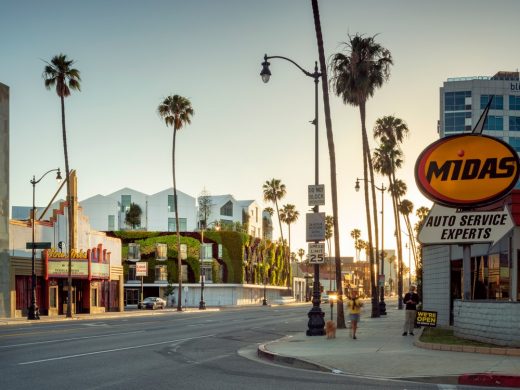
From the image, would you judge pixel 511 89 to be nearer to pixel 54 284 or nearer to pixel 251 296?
pixel 251 296

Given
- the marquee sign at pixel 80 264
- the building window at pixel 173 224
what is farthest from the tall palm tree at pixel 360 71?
the building window at pixel 173 224

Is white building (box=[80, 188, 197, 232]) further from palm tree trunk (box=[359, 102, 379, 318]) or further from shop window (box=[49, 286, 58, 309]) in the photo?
palm tree trunk (box=[359, 102, 379, 318])

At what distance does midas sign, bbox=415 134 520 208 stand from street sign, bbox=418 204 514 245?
0.67m

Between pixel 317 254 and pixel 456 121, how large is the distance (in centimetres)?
8985

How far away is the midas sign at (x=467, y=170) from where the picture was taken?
22.6 meters

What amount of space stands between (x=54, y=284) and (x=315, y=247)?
4107 cm

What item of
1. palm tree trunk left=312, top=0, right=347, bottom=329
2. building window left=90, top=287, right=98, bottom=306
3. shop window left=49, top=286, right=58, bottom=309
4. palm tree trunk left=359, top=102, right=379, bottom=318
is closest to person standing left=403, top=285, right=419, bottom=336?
palm tree trunk left=312, top=0, right=347, bottom=329

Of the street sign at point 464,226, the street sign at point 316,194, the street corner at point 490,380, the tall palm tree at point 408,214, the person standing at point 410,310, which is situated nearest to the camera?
the street corner at point 490,380

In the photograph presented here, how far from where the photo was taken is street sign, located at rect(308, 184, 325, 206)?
94.1 ft

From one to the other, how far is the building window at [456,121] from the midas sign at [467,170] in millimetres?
92699

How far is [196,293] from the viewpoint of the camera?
359 feet

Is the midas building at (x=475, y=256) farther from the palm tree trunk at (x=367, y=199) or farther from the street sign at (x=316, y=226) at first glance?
the palm tree trunk at (x=367, y=199)

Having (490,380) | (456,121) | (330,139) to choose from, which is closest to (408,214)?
(456,121)

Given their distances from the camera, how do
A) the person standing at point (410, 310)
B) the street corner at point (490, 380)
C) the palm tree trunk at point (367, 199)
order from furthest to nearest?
the palm tree trunk at point (367, 199) → the person standing at point (410, 310) → the street corner at point (490, 380)
